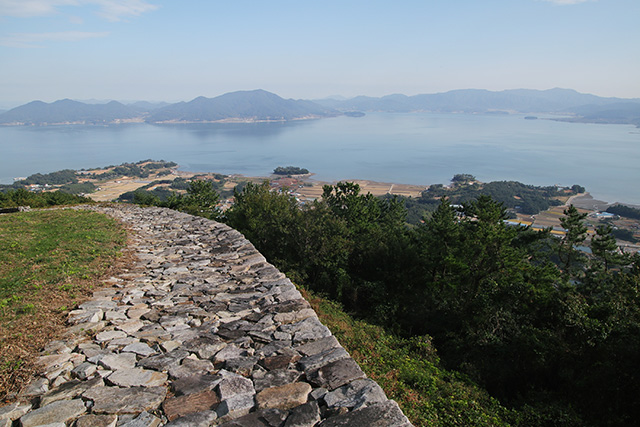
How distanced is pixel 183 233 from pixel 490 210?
455 inches

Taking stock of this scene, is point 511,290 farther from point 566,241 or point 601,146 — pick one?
point 601,146

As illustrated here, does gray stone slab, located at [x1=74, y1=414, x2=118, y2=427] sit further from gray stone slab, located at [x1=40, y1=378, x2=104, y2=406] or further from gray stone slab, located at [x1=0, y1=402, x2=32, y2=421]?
gray stone slab, located at [x1=0, y1=402, x2=32, y2=421]

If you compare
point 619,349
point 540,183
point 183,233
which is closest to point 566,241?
point 619,349

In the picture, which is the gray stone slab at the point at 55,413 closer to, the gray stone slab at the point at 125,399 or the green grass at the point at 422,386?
the gray stone slab at the point at 125,399

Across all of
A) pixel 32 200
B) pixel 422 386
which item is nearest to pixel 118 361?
pixel 422 386

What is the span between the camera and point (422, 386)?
21.1 feet

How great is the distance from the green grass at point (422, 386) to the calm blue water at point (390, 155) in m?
67.3

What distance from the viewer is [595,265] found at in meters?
16.1

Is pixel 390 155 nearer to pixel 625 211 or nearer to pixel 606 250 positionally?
pixel 625 211

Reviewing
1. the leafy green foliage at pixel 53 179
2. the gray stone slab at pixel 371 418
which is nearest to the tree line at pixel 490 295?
the gray stone slab at pixel 371 418

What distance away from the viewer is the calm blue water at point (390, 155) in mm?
79438

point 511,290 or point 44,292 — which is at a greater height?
point 44,292

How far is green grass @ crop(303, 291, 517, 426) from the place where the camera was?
5.56 metres

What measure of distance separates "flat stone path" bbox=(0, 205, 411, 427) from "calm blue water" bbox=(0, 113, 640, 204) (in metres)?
71.7
